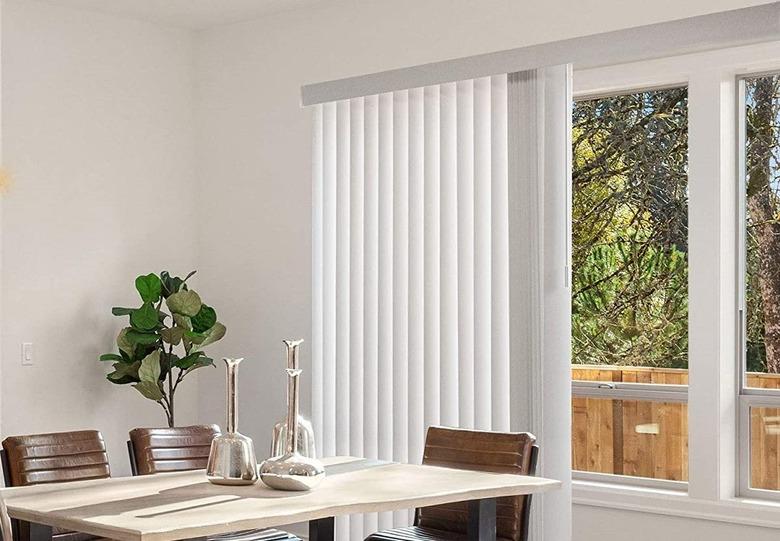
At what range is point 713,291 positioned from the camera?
4785 millimetres

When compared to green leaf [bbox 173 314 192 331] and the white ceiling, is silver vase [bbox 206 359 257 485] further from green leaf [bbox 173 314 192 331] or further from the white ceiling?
the white ceiling

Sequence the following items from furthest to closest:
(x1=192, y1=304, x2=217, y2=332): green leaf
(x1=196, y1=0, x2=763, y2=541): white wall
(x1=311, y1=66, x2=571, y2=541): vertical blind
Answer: (x1=192, y1=304, x2=217, y2=332): green leaf → (x1=196, y1=0, x2=763, y2=541): white wall → (x1=311, y1=66, x2=571, y2=541): vertical blind

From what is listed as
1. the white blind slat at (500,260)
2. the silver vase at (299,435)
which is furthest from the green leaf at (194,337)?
the silver vase at (299,435)

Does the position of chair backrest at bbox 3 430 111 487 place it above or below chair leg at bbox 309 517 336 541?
above

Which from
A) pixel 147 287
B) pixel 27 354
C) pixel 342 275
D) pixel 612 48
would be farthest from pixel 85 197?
pixel 612 48

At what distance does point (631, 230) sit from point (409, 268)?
1049 millimetres

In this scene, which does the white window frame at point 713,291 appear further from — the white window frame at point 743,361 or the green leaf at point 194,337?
the green leaf at point 194,337

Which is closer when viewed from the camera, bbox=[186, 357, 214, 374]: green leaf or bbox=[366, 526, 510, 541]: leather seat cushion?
bbox=[366, 526, 510, 541]: leather seat cushion

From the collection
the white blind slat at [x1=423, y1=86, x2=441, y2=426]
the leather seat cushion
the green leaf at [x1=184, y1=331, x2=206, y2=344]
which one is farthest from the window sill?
the green leaf at [x1=184, y1=331, x2=206, y2=344]

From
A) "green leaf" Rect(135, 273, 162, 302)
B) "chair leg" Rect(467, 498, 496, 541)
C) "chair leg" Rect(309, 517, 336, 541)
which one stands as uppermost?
"green leaf" Rect(135, 273, 162, 302)

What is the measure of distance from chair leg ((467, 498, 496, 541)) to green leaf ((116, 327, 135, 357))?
8.23 ft

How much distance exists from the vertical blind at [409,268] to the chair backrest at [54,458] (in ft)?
5.32

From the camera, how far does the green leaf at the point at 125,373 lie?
574 cm

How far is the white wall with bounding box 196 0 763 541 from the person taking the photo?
5.51 meters
